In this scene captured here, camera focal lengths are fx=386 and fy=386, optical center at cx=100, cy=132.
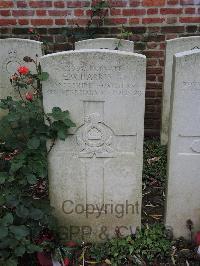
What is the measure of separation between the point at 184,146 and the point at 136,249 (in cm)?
96

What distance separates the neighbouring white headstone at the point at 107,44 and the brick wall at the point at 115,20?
0.69m

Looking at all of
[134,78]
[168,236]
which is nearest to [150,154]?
[168,236]

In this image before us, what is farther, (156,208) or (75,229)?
(156,208)

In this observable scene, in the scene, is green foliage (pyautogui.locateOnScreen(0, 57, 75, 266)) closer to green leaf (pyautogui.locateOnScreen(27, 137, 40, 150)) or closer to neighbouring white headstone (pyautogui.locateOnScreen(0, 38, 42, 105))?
green leaf (pyautogui.locateOnScreen(27, 137, 40, 150))

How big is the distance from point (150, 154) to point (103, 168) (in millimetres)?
1758

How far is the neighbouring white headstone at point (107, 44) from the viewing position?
424cm

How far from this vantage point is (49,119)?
287 centimetres

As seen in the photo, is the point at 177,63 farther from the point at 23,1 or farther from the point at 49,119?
the point at 23,1

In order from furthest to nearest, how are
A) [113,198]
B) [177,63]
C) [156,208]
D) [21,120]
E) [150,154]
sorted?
[150,154] < [156,208] < [113,198] < [21,120] < [177,63]

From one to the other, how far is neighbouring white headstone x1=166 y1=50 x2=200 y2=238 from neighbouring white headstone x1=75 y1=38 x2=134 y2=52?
63.0 inches

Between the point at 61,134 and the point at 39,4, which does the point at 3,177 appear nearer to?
the point at 61,134

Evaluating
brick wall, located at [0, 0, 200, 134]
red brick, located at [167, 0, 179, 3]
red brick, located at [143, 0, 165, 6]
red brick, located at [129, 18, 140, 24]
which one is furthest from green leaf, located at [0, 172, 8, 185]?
red brick, located at [167, 0, 179, 3]

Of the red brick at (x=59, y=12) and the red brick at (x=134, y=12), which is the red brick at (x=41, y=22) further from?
the red brick at (x=134, y=12)

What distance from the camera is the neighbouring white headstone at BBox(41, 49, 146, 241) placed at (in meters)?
2.72
